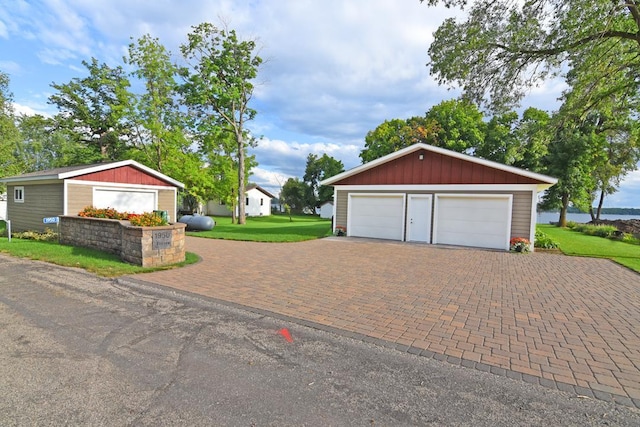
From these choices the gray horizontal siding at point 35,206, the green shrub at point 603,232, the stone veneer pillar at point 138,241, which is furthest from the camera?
the green shrub at point 603,232

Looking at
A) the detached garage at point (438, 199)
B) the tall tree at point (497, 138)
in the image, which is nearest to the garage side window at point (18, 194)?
the detached garage at point (438, 199)

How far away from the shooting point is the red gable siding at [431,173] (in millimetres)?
12430

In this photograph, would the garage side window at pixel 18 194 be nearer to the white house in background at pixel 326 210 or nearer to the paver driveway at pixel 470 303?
the paver driveway at pixel 470 303

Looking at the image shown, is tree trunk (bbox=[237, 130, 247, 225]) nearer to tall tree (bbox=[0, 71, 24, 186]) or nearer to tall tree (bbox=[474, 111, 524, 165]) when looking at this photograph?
tall tree (bbox=[0, 71, 24, 186])

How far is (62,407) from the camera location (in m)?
2.58

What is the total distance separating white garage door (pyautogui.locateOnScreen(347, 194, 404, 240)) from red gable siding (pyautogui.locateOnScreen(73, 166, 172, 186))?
10.00m

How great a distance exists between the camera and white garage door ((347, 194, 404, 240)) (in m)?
14.3

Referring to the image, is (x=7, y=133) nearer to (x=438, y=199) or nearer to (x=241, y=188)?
(x=241, y=188)

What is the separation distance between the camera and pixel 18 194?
15453 millimetres

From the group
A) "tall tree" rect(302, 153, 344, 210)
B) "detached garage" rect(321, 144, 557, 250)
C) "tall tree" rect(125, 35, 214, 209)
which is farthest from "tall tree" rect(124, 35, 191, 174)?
"tall tree" rect(302, 153, 344, 210)

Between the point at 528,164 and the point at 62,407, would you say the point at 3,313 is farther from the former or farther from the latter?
the point at 528,164

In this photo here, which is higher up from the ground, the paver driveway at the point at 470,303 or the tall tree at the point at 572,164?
the tall tree at the point at 572,164

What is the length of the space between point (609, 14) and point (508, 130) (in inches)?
899

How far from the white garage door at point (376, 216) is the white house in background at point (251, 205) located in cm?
2760
